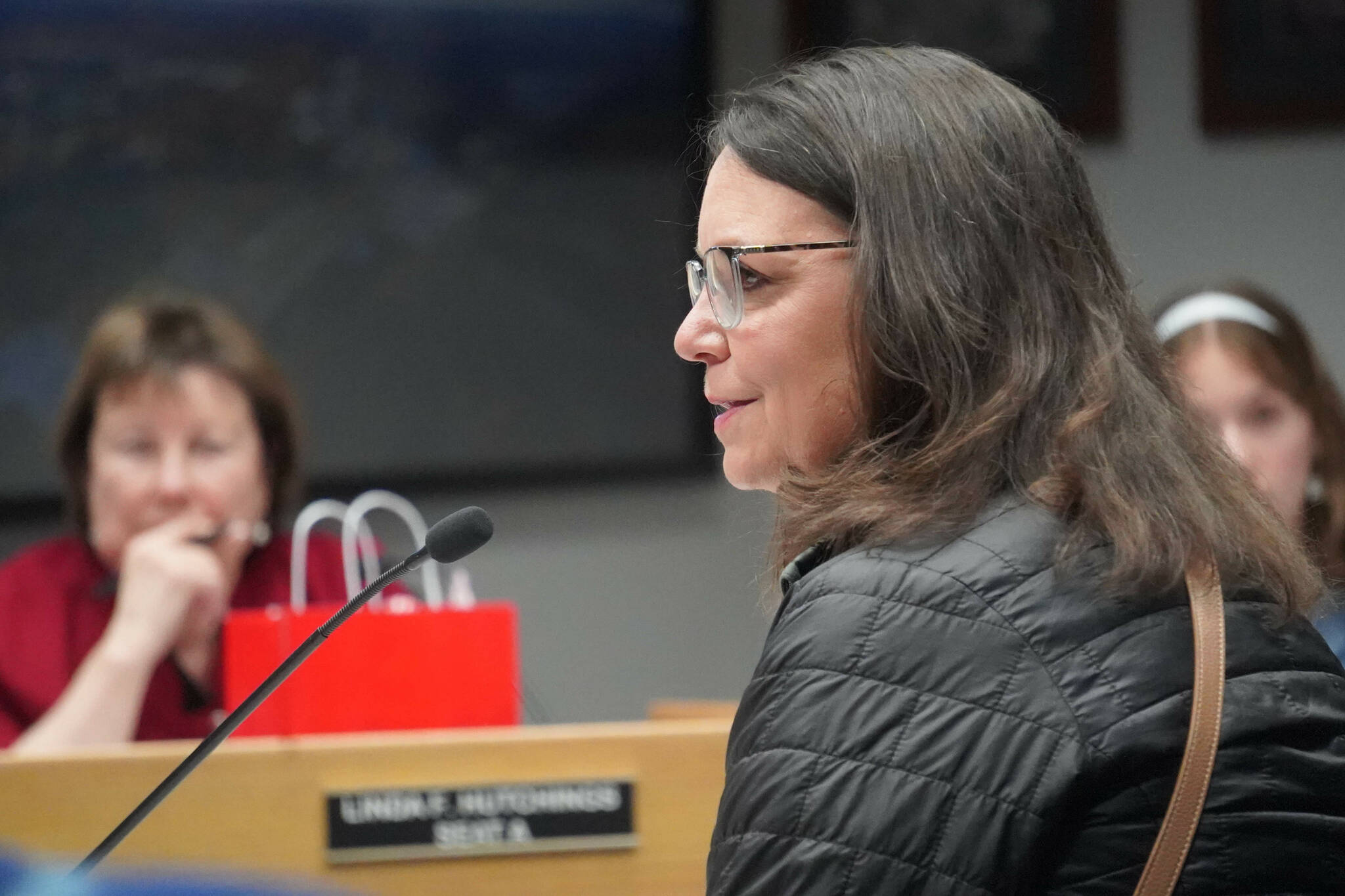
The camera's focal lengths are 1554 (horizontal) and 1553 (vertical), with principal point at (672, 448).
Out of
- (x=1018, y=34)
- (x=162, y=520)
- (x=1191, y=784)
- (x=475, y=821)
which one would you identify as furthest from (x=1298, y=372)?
(x=162, y=520)

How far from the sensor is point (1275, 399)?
7.20 feet

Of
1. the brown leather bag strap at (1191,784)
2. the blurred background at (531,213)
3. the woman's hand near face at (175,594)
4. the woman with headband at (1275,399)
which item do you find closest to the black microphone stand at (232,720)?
the brown leather bag strap at (1191,784)

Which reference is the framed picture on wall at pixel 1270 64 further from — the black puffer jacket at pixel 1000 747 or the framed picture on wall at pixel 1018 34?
the black puffer jacket at pixel 1000 747

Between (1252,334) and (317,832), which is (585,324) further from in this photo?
(317,832)

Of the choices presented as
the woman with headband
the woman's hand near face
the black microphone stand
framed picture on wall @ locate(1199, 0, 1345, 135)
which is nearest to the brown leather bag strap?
the black microphone stand

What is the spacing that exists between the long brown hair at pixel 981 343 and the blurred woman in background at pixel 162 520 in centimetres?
147

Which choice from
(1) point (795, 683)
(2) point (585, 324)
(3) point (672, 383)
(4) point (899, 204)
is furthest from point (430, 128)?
(1) point (795, 683)

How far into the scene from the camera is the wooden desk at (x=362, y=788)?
164 centimetres

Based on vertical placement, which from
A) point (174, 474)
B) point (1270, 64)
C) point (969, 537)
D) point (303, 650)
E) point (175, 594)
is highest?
point (1270, 64)

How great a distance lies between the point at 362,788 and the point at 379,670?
19 centimetres

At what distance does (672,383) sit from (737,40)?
27.0 inches

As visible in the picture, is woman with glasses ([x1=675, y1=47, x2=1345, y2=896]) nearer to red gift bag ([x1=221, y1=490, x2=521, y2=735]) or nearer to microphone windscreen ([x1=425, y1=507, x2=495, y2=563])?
microphone windscreen ([x1=425, y1=507, x2=495, y2=563])

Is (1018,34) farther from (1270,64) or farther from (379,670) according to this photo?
(379,670)

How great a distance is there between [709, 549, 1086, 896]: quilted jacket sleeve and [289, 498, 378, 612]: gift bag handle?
112 centimetres
